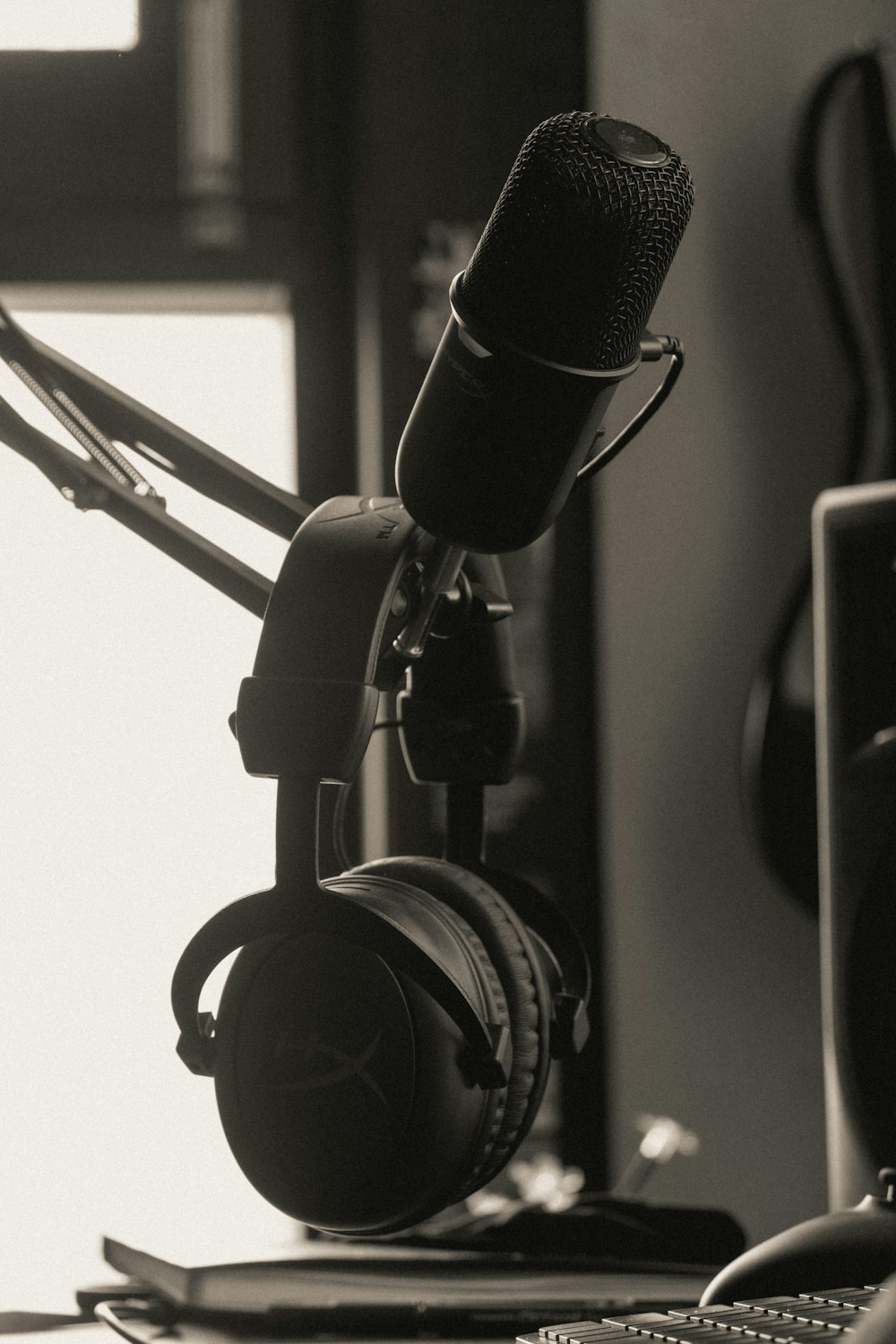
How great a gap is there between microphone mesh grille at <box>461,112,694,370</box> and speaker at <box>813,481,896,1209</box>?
381 mm

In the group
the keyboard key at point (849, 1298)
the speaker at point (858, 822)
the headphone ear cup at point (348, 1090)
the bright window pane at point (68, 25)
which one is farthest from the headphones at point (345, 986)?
the bright window pane at point (68, 25)

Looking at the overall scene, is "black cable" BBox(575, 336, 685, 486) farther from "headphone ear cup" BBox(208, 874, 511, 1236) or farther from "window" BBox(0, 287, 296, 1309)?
"window" BBox(0, 287, 296, 1309)

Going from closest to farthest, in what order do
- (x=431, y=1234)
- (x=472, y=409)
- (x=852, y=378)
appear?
1. (x=472, y=409)
2. (x=431, y=1234)
3. (x=852, y=378)

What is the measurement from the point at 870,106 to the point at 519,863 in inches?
27.0

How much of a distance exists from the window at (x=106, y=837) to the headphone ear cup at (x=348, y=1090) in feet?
2.66

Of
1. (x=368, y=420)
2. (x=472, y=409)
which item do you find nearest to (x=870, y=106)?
(x=368, y=420)

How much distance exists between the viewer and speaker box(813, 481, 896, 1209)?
782 millimetres

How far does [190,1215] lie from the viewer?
1320mm

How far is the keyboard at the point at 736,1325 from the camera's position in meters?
0.46

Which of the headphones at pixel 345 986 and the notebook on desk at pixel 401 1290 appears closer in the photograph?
the headphones at pixel 345 986

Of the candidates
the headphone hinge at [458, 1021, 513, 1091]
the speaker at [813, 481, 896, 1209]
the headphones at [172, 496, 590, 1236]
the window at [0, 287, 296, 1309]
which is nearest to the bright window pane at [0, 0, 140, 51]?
the window at [0, 287, 296, 1309]

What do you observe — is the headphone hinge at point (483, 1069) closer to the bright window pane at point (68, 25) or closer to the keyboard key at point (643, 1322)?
the keyboard key at point (643, 1322)

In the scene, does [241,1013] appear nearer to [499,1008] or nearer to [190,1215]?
[499,1008]

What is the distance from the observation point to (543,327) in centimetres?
47
